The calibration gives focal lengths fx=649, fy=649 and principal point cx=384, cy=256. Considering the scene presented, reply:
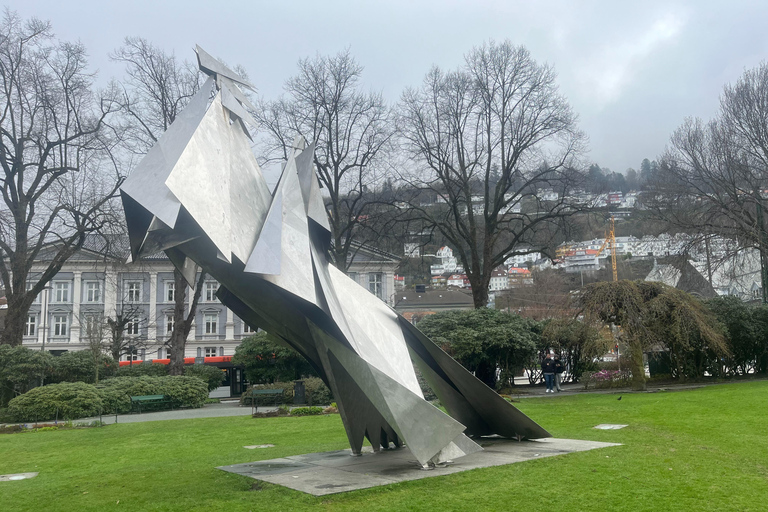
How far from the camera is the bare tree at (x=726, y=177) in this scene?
1164 inches

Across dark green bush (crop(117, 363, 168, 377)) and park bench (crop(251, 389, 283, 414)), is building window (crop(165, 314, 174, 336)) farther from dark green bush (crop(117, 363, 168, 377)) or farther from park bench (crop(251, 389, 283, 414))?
park bench (crop(251, 389, 283, 414))

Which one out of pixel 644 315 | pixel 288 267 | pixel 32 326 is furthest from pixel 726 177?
pixel 32 326

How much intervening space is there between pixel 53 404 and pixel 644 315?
20633mm

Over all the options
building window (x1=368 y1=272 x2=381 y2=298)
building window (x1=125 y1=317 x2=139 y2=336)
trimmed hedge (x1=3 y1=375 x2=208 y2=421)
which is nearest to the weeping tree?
trimmed hedge (x1=3 y1=375 x2=208 y2=421)

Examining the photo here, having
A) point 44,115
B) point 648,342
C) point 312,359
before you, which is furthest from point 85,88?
point 648,342

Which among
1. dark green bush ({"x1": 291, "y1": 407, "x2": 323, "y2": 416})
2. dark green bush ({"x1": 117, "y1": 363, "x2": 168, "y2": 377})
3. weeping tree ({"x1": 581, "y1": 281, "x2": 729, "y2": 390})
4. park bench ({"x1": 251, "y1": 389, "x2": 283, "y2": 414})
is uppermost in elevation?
weeping tree ({"x1": 581, "y1": 281, "x2": 729, "y2": 390})

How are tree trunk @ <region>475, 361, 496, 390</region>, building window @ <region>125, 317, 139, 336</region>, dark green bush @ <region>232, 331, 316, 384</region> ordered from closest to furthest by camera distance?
1. tree trunk @ <region>475, 361, 496, 390</region>
2. dark green bush @ <region>232, 331, 316, 384</region>
3. building window @ <region>125, 317, 139, 336</region>

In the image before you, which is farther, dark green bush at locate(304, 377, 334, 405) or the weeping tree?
dark green bush at locate(304, 377, 334, 405)

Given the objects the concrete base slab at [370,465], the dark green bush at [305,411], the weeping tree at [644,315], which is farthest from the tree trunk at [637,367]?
the concrete base slab at [370,465]

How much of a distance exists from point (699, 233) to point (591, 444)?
23.6 m

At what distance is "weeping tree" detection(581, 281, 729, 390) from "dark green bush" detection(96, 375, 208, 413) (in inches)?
631

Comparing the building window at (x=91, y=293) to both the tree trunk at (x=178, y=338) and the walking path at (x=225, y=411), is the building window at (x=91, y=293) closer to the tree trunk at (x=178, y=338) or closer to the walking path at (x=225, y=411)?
the tree trunk at (x=178, y=338)

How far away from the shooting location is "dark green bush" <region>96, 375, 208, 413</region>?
2533 cm

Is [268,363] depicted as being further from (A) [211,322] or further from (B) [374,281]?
(A) [211,322]
